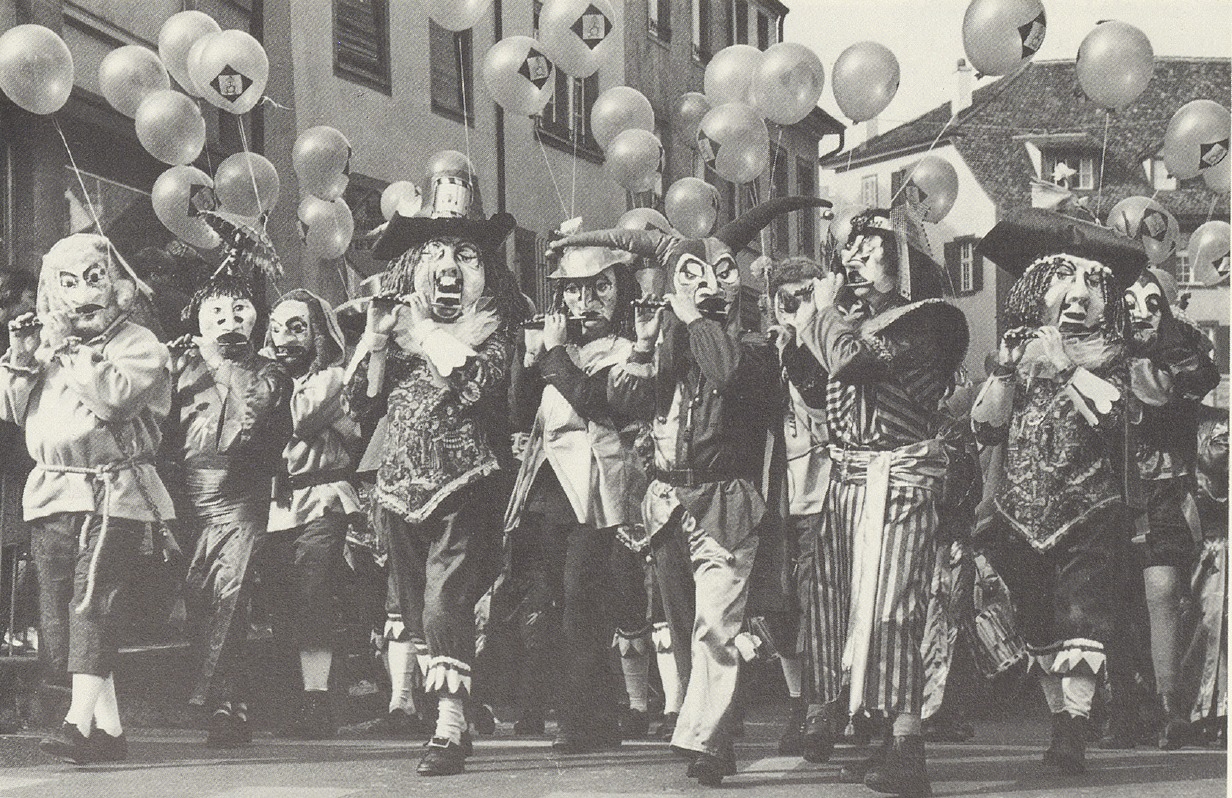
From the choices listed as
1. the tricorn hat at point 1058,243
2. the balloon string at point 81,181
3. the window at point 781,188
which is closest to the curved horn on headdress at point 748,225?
the tricorn hat at point 1058,243

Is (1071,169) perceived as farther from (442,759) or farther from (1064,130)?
(442,759)

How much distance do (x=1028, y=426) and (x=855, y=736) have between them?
4.05 feet

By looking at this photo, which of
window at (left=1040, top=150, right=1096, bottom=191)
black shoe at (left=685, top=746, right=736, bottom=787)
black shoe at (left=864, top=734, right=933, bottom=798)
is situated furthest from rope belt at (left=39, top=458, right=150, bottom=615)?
window at (left=1040, top=150, right=1096, bottom=191)

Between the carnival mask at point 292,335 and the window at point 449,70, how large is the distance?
2637 mm

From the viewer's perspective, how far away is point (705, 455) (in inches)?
212

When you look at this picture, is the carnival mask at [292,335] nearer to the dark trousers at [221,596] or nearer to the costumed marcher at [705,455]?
the dark trousers at [221,596]

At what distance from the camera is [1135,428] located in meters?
6.36

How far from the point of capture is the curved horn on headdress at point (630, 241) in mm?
5730

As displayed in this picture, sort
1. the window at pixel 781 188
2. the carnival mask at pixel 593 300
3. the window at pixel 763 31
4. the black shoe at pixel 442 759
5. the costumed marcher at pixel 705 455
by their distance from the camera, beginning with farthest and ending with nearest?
the window at pixel 763 31
the window at pixel 781 188
the carnival mask at pixel 593 300
the black shoe at pixel 442 759
the costumed marcher at pixel 705 455

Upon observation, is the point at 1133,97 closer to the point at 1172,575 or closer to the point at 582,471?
the point at 1172,575

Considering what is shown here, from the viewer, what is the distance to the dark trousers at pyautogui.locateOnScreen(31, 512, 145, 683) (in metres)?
5.77

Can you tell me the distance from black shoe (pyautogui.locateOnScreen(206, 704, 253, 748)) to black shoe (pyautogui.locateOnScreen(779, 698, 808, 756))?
1865 mm

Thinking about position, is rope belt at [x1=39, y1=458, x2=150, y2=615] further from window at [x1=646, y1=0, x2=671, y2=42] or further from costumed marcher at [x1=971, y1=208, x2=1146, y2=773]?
window at [x1=646, y1=0, x2=671, y2=42]

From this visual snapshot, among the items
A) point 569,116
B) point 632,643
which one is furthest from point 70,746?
point 569,116
